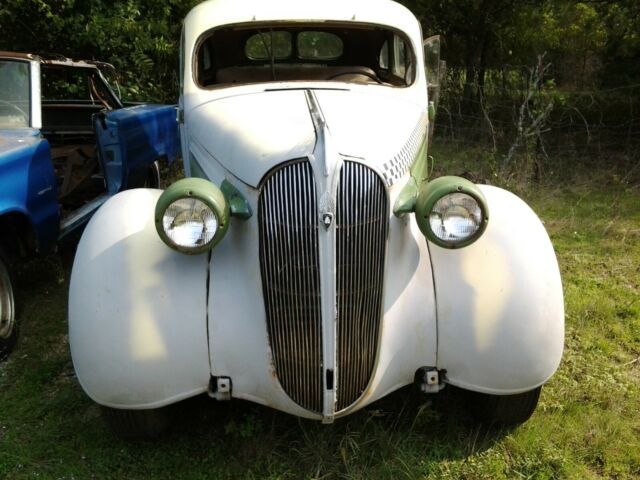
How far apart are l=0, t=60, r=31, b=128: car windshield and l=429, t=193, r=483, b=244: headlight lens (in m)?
3.21

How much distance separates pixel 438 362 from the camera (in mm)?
2475

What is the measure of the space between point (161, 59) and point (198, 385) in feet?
20.8

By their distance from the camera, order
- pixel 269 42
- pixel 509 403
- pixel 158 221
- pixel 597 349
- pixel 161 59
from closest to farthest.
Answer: pixel 158 221 < pixel 509 403 < pixel 597 349 < pixel 269 42 < pixel 161 59

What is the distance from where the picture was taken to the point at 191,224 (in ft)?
7.73

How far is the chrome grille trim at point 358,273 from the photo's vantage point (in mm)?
2326

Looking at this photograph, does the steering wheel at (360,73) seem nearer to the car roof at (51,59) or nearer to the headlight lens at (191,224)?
the headlight lens at (191,224)

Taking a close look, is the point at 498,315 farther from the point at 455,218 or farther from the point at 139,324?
the point at 139,324

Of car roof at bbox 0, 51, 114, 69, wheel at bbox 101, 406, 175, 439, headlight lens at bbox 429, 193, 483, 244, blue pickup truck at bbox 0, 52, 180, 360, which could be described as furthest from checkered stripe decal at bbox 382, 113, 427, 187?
car roof at bbox 0, 51, 114, 69

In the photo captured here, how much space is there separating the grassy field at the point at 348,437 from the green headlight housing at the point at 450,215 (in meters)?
0.90

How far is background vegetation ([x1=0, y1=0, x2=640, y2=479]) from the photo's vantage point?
2662mm

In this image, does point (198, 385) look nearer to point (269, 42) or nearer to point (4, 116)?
point (269, 42)

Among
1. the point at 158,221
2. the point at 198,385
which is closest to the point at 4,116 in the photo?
the point at 158,221

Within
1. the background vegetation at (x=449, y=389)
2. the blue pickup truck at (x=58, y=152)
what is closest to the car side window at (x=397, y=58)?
the background vegetation at (x=449, y=389)

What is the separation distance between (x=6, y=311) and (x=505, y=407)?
2.97m
